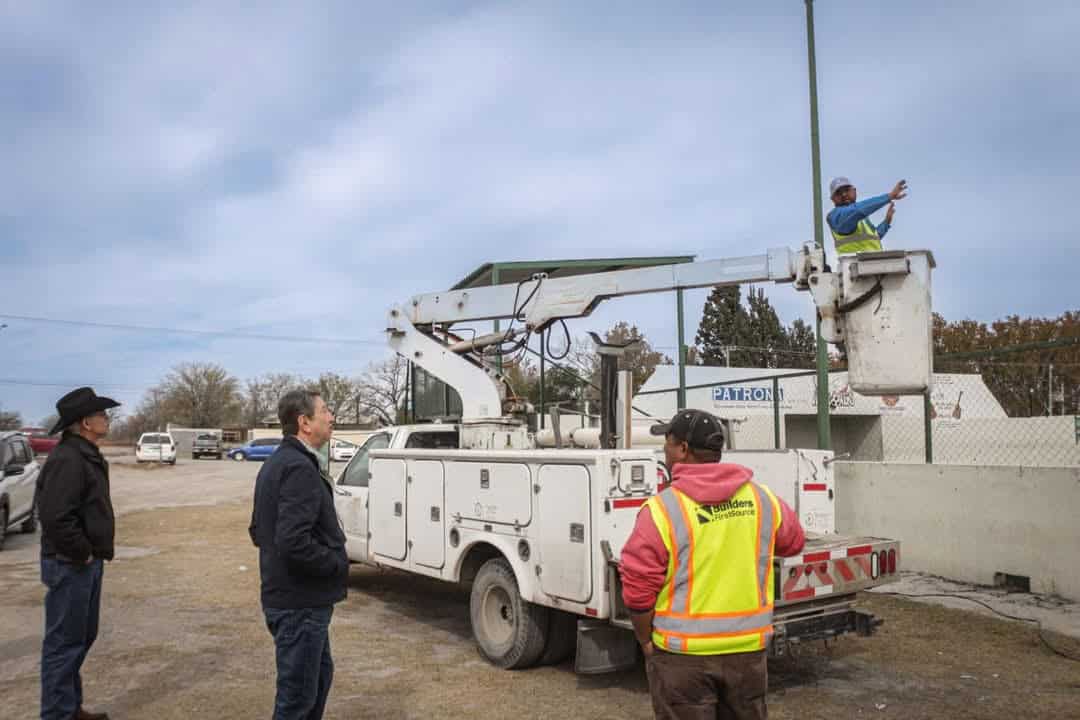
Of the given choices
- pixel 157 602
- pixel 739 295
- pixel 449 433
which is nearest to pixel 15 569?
pixel 157 602

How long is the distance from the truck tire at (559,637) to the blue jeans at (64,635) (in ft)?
9.85

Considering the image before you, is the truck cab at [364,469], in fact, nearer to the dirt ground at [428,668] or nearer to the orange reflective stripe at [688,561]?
the dirt ground at [428,668]

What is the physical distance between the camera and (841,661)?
21.7 ft

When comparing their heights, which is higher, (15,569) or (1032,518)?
(1032,518)

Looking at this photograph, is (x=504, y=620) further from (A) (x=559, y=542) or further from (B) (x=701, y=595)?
(B) (x=701, y=595)

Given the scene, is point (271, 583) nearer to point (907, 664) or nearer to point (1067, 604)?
point (907, 664)

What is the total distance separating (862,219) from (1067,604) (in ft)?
15.3

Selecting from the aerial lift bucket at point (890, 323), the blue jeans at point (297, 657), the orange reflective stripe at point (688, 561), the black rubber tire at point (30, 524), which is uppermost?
the aerial lift bucket at point (890, 323)

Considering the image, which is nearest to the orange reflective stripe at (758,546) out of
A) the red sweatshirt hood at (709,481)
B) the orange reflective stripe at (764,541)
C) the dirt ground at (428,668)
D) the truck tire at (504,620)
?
the orange reflective stripe at (764,541)

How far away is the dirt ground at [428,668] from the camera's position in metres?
5.45

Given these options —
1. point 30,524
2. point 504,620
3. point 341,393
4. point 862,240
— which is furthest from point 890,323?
point 341,393

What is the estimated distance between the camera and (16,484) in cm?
1294

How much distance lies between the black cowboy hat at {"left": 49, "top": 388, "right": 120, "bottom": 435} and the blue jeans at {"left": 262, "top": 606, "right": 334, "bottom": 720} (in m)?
1.94

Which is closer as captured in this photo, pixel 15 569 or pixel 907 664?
pixel 907 664
